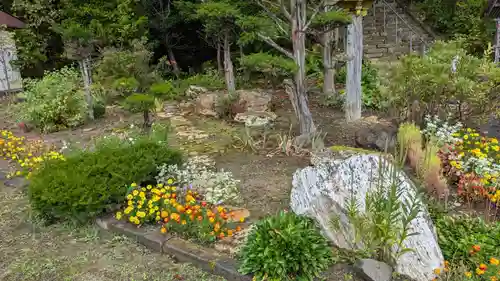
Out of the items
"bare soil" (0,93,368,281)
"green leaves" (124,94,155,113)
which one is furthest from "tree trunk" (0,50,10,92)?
"bare soil" (0,93,368,281)

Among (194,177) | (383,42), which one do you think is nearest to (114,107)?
(194,177)

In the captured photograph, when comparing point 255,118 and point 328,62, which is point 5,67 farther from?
point 328,62

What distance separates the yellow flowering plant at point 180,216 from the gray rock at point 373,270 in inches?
39.7

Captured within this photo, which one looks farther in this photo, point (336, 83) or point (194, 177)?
point (336, 83)

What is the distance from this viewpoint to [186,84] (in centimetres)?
1062

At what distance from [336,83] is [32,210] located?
7.70 m

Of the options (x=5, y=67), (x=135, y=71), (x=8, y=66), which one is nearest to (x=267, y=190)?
(x=135, y=71)

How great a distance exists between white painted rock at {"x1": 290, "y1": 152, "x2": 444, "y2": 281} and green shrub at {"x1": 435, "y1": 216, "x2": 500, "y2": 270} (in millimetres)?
175

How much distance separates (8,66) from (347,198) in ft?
37.0

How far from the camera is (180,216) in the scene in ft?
11.0

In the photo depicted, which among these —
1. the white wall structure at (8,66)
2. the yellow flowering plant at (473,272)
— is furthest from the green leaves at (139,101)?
the white wall structure at (8,66)

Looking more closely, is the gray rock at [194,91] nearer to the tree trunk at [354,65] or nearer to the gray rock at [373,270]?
the tree trunk at [354,65]

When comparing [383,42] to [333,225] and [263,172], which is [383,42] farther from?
[333,225]

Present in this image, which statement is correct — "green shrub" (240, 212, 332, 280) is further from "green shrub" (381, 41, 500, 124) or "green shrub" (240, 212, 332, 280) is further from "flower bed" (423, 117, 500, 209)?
"green shrub" (381, 41, 500, 124)
